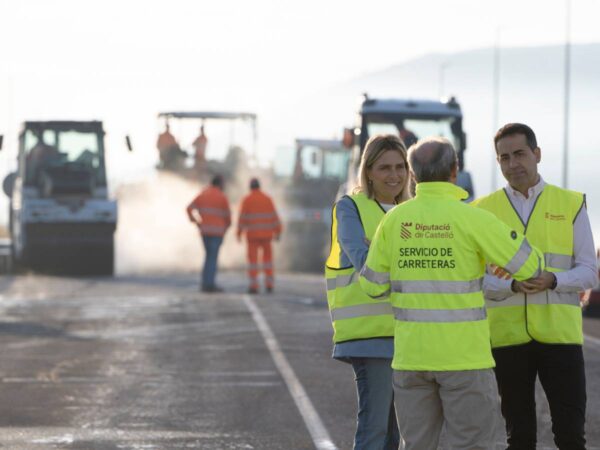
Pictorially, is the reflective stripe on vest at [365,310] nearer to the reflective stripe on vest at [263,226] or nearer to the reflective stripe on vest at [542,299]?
the reflective stripe on vest at [542,299]

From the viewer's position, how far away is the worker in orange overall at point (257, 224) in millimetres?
26719

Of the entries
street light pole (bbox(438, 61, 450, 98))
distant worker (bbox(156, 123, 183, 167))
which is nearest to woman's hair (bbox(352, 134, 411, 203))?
distant worker (bbox(156, 123, 183, 167))

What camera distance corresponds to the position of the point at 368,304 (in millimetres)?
7719

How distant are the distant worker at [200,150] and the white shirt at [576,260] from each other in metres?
31.3

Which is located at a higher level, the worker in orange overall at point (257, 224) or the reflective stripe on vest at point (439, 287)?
the reflective stripe on vest at point (439, 287)

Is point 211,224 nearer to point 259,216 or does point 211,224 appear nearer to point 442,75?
point 259,216

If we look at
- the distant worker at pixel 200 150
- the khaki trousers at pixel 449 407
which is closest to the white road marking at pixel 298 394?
the khaki trousers at pixel 449 407

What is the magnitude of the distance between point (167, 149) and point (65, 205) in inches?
214

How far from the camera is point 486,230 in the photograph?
6.95 m

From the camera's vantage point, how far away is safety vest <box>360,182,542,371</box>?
6953 mm

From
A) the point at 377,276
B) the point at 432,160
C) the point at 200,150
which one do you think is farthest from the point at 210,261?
the point at 432,160

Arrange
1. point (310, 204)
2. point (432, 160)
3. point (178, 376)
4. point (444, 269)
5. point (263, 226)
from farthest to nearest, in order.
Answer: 1. point (310, 204)
2. point (263, 226)
3. point (178, 376)
4. point (432, 160)
5. point (444, 269)

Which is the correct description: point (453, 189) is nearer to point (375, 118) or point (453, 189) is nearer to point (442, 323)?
point (442, 323)

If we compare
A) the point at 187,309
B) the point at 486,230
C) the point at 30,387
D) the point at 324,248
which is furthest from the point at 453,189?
the point at 324,248
